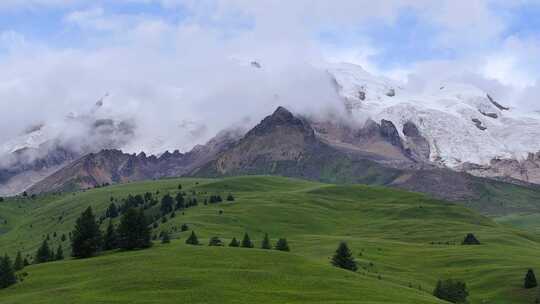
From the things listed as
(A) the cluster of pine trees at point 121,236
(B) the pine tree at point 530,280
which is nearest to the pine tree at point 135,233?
(A) the cluster of pine trees at point 121,236

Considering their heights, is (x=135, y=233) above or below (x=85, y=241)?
above

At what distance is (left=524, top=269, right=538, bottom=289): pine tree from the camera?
130500 millimetres

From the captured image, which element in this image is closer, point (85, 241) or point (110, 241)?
point (85, 241)

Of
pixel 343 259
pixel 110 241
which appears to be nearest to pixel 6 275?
pixel 110 241

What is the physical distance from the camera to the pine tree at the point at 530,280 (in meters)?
130

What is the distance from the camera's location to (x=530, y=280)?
131 m

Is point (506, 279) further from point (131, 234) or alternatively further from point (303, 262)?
point (131, 234)

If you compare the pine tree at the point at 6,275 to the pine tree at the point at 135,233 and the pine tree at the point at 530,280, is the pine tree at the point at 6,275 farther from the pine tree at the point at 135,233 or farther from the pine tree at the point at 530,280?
the pine tree at the point at 530,280

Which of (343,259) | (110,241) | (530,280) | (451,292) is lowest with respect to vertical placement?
(451,292)

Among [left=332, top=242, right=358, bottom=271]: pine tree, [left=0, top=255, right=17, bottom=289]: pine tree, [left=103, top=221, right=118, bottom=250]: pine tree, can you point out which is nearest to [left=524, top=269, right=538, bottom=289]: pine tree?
[left=332, top=242, right=358, bottom=271]: pine tree

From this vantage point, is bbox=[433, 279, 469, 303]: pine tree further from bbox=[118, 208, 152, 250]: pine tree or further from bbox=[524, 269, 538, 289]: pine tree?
bbox=[118, 208, 152, 250]: pine tree

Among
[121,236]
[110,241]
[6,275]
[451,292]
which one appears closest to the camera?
[6,275]

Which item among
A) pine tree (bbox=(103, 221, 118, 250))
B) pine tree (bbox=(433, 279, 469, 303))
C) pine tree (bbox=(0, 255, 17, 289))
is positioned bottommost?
pine tree (bbox=(433, 279, 469, 303))

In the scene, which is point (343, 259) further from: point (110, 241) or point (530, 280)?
point (110, 241)
